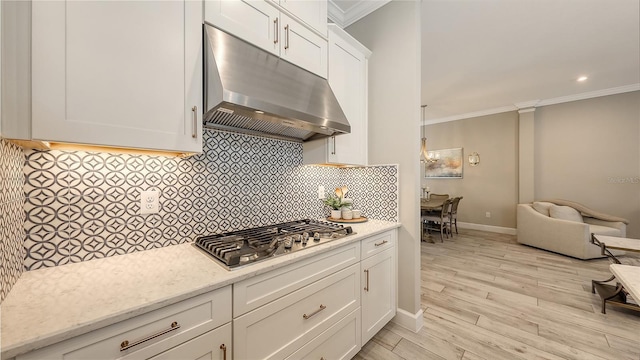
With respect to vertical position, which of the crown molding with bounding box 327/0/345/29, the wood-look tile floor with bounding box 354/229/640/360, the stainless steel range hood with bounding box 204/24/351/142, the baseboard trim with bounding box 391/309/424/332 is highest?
the crown molding with bounding box 327/0/345/29

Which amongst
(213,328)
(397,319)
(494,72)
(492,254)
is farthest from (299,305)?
(494,72)

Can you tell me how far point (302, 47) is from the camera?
63.0 inches

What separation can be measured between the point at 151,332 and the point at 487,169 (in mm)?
6686

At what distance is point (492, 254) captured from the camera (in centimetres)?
395

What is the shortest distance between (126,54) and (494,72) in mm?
4660

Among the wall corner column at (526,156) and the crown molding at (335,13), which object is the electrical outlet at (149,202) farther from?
the wall corner column at (526,156)

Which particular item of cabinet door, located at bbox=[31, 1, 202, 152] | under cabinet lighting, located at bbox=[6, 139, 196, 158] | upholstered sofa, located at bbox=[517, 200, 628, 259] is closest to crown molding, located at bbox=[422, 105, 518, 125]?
upholstered sofa, located at bbox=[517, 200, 628, 259]

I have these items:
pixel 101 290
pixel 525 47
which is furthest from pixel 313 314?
pixel 525 47

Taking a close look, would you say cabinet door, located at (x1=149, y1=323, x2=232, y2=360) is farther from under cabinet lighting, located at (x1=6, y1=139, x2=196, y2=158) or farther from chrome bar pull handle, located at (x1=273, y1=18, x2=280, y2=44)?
chrome bar pull handle, located at (x1=273, y1=18, x2=280, y2=44)

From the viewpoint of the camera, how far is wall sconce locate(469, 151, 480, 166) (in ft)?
18.7

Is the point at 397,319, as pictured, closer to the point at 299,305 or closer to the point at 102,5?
the point at 299,305

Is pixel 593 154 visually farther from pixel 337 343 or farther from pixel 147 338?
pixel 147 338

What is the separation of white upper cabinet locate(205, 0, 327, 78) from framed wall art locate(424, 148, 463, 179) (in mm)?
4951

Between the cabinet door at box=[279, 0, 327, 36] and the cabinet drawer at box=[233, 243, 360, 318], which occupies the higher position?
the cabinet door at box=[279, 0, 327, 36]
